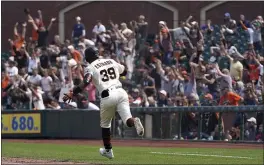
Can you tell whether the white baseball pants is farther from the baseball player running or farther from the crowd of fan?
the crowd of fan

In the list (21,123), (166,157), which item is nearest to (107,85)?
(166,157)

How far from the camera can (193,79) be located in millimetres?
21234

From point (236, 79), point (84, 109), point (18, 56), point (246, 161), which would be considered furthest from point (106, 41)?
point (246, 161)

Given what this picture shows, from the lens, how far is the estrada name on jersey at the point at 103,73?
1177 centimetres

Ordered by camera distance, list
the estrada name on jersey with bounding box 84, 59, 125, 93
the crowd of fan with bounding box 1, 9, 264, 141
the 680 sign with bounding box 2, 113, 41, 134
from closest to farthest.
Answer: the estrada name on jersey with bounding box 84, 59, 125, 93, the crowd of fan with bounding box 1, 9, 264, 141, the 680 sign with bounding box 2, 113, 41, 134

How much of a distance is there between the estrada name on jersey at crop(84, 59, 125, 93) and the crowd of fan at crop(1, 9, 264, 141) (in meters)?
7.86

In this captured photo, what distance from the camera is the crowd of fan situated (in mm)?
20781

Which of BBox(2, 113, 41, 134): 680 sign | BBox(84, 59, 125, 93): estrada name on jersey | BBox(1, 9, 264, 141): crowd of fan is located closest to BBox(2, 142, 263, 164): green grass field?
BBox(84, 59, 125, 93): estrada name on jersey

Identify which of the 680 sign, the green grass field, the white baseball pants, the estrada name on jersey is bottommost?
the green grass field

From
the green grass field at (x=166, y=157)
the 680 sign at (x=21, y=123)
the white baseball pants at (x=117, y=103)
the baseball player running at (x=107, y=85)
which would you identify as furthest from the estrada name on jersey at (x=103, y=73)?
the 680 sign at (x=21, y=123)

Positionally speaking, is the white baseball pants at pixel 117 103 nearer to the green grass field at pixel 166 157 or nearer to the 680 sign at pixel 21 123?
the green grass field at pixel 166 157

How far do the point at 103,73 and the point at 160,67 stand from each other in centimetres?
1117

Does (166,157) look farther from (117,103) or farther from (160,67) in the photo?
(160,67)

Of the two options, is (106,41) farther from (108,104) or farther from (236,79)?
(108,104)
